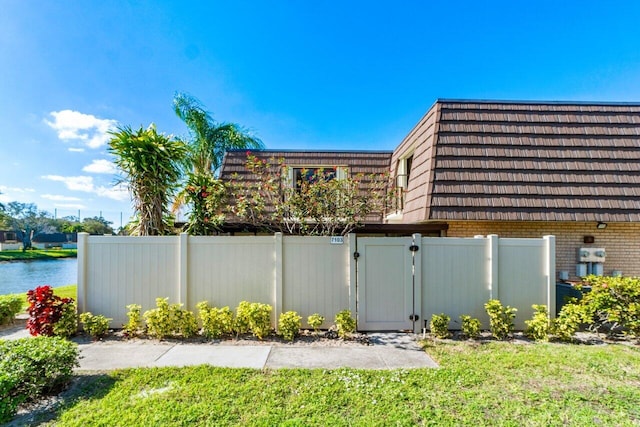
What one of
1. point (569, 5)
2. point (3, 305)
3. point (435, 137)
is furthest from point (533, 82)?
point (3, 305)

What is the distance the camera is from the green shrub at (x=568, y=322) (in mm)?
4676

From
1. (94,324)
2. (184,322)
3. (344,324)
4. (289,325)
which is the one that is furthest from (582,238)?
(94,324)

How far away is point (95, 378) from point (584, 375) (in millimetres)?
5986

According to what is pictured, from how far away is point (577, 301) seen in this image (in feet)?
16.9

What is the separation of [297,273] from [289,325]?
92cm

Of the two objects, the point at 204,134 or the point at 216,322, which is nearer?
the point at 216,322

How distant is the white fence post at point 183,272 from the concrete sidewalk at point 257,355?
777 millimetres

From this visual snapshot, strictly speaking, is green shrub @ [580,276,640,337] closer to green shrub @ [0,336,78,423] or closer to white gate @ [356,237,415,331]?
white gate @ [356,237,415,331]

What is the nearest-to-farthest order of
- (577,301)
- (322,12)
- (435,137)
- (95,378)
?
(95,378), (577,301), (435,137), (322,12)

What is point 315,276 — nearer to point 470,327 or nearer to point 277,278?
point 277,278

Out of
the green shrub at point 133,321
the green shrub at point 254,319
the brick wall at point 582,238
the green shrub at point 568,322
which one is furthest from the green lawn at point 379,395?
the brick wall at point 582,238

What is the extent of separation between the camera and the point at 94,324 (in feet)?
15.6

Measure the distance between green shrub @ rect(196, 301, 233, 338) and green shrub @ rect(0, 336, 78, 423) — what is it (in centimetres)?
171

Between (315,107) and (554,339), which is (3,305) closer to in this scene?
(554,339)
